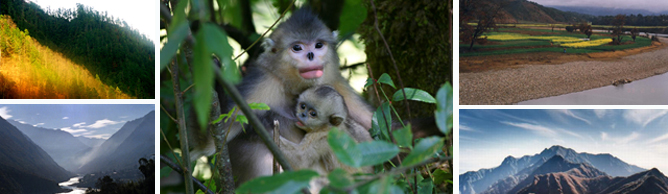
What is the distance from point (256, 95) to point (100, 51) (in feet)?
1.51

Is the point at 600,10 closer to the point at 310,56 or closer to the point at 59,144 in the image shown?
the point at 310,56

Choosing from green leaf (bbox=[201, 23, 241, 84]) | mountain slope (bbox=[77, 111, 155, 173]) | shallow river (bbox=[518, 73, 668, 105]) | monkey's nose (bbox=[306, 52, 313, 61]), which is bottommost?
mountain slope (bbox=[77, 111, 155, 173])

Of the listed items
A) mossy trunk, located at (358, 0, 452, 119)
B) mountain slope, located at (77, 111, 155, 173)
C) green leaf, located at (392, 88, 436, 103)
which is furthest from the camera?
mossy trunk, located at (358, 0, 452, 119)

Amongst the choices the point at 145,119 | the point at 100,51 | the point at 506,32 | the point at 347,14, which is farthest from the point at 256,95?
the point at 506,32

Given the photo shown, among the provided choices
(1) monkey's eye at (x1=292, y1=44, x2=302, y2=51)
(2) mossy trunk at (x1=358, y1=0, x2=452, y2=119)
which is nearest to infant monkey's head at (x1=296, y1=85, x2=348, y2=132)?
(1) monkey's eye at (x1=292, y1=44, x2=302, y2=51)

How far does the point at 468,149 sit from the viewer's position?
4.93 ft

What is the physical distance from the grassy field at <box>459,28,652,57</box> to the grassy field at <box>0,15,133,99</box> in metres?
1.19

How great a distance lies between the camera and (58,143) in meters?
1.25

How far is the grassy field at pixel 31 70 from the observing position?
1.24 meters

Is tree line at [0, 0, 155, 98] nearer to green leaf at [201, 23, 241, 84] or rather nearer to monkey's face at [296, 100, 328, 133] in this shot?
monkey's face at [296, 100, 328, 133]

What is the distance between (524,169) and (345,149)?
3.91ft

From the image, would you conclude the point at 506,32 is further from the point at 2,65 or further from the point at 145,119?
the point at 2,65

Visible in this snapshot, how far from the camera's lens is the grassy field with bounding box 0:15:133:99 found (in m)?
1.24

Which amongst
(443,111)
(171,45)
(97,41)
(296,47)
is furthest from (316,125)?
(171,45)
